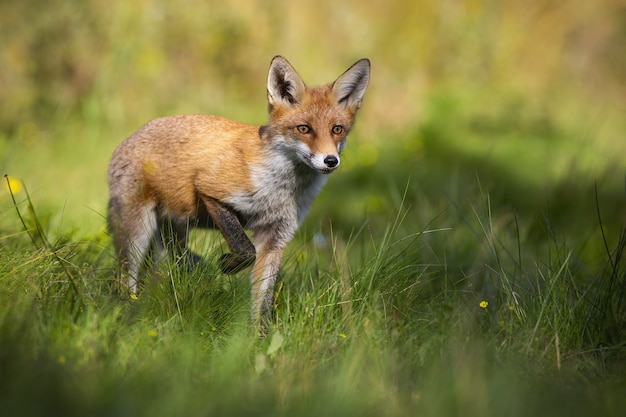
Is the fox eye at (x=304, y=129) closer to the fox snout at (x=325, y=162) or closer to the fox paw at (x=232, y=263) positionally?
the fox snout at (x=325, y=162)

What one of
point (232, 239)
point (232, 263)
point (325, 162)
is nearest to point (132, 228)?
point (232, 239)

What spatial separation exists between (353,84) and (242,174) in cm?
102

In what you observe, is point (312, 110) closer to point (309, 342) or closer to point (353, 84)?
point (353, 84)

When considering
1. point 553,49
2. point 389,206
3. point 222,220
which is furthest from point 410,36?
point 222,220

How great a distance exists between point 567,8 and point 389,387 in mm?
12468

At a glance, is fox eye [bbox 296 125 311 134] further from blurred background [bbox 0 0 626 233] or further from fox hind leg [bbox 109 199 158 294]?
blurred background [bbox 0 0 626 233]

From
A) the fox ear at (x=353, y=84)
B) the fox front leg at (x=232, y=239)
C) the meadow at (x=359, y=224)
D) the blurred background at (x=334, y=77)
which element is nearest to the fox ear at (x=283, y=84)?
the fox ear at (x=353, y=84)

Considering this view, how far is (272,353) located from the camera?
3.86 metres

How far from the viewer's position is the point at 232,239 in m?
4.86

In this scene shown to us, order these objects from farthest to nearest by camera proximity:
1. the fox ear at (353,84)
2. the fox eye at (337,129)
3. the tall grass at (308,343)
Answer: the fox ear at (353,84)
the fox eye at (337,129)
the tall grass at (308,343)

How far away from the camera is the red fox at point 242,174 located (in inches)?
193

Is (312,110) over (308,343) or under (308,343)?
over

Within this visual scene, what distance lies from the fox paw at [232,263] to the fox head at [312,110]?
2.44 ft

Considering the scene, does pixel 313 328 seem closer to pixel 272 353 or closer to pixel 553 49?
pixel 272 353
